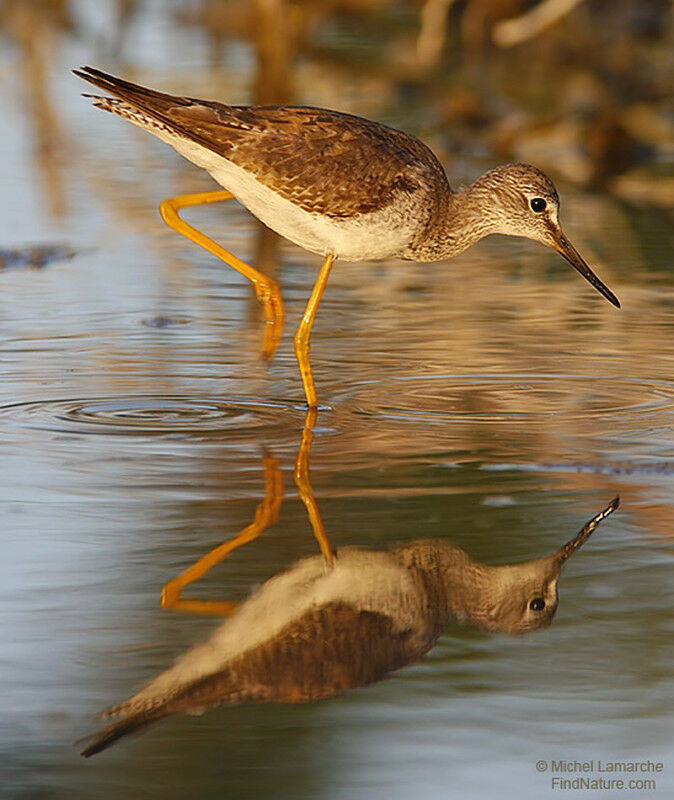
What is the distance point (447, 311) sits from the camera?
28.8ft

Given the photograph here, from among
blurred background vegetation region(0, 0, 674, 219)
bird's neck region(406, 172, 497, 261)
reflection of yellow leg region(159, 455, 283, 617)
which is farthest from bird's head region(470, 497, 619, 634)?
blurred background vegetation region(0, 0, 674, 219)

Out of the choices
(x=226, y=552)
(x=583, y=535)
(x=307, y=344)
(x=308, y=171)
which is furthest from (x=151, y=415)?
(x=583, y=535)

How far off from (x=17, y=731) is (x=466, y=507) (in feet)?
6.93

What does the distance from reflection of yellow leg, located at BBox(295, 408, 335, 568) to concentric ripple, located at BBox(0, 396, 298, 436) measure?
6.2 inches

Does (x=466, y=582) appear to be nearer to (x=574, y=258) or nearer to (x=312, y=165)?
(x=312, y=165)

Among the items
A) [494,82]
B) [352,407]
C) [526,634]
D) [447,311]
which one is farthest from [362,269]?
[494,82]

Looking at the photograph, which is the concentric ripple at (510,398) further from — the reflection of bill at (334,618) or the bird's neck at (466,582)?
the bird's neck at (466,582)

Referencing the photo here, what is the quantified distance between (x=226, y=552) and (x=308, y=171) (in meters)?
2.57

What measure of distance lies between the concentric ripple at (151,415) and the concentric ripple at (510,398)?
0.45m

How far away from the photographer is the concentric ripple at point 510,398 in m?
6.92

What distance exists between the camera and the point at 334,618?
470 cm

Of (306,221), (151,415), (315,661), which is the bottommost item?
(151,415)

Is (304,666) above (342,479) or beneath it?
above

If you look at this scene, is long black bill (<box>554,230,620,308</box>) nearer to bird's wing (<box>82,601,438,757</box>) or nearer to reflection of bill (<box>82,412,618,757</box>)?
reflection of bill (<box>82,412,618,757</box>)
